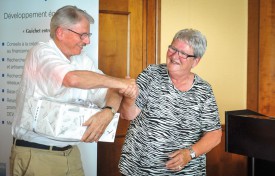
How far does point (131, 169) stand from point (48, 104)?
690 millimetres

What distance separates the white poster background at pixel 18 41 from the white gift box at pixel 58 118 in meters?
1.11

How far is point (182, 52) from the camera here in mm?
2023

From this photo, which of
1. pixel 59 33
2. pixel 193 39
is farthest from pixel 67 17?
pixel 193 39

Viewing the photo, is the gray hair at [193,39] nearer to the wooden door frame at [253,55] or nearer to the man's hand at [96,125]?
the man's hand at [96,125]

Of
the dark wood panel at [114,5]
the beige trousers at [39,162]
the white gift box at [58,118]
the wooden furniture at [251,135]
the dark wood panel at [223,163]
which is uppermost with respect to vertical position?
the dark wood panel at [114,5]

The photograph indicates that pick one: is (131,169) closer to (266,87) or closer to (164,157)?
(164,157)

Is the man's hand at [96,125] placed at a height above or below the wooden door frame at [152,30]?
below

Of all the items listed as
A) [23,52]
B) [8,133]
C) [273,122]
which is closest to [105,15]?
[23,52]

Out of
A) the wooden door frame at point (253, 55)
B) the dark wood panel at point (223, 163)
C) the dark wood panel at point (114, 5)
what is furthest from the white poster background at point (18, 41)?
the wooden door frame at point (253, 55)

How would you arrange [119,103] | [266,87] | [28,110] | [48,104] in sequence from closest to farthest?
1. [48,104]
2. [28,110]
3. [119,103]
4. [266,87]

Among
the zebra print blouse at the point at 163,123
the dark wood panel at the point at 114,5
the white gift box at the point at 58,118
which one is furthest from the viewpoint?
the dark wood panel at the point at 114,5

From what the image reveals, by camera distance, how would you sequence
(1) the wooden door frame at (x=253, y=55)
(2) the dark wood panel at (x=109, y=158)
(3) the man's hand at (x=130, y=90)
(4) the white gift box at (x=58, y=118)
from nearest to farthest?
1. (4) the white gift box at (x=58, y=118)
2. (3) the man's hand at (x=130, y=90)
3. (2) the dark wood panel at (x=109, y=158)
4. (1) the wooden door frame at (x=253, y=55)

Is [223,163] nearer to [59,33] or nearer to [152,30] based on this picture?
[152,30]

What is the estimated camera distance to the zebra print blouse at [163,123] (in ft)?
6.56
